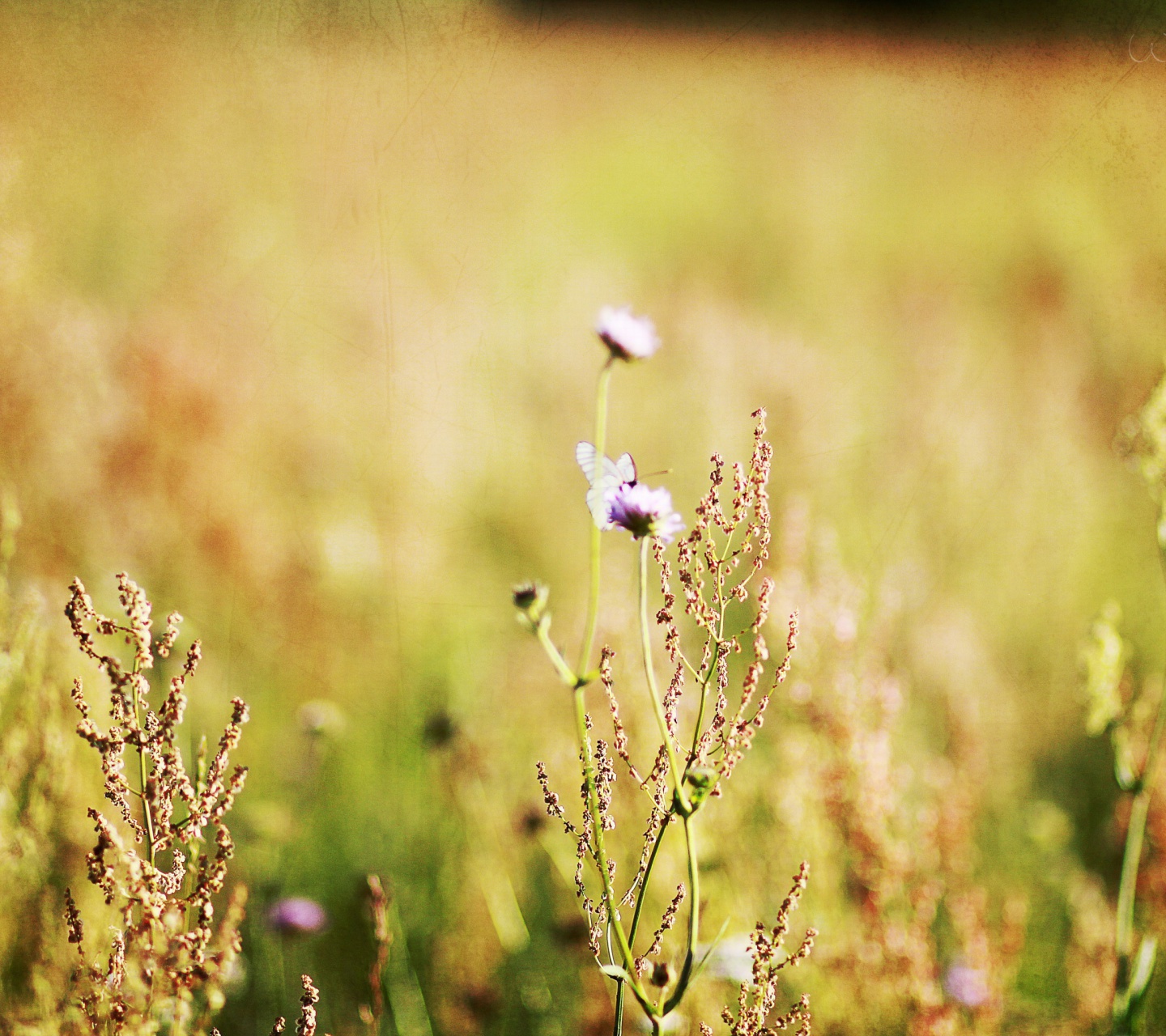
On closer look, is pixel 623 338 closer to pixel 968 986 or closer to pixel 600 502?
pixel 600 502

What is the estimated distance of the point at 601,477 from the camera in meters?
0.71

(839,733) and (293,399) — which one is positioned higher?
(293,399)

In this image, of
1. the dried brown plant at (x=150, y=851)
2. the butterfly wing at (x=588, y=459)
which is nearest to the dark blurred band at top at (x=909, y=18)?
the butterfly wing at (x=588, y=459)

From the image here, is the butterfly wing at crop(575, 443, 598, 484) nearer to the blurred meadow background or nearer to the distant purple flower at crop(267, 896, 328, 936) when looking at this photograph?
the blurred meadow background

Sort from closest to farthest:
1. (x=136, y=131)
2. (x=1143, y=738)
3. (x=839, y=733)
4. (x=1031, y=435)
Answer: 1. (x=839, y=733)
2. (x=136, y=131)
3. (x=1143, y=738)
4. (x=1031, y=435)

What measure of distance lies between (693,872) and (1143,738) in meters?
1.39

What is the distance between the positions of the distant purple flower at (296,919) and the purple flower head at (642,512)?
37.5 inches

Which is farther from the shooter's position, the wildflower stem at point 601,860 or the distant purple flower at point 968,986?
the distant purple flower at point 968,986

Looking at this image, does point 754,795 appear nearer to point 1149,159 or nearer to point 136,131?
point 1149,159

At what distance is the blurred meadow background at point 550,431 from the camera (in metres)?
1.33

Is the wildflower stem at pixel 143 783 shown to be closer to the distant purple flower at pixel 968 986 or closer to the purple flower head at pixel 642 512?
the purple flower head at pixel 642 512

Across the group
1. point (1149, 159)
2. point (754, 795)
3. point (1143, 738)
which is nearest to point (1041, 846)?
point (1143, 738)

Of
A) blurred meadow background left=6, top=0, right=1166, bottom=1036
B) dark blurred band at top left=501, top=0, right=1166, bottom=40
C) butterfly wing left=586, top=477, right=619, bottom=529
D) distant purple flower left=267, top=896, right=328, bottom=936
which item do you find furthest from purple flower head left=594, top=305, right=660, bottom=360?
distant purple flower left=267, top=896, right=328, bottom=936

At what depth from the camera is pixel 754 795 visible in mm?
1431
